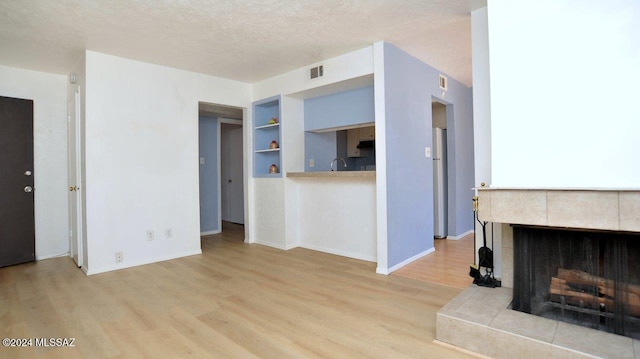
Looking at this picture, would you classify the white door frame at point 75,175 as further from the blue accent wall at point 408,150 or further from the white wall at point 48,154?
the blue accent wall at point 408,150

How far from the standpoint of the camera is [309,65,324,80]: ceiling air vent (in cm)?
412

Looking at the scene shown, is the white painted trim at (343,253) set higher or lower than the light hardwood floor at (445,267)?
higher

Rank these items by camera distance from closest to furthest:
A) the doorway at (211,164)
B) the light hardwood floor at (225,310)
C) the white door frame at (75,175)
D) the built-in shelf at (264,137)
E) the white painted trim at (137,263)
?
the light hardwood floor at (225,310) → the white painted trim at (137,263) → the white door frame at (75,175) → the built-in shelf at (264,137) → the doorway at (211,164)

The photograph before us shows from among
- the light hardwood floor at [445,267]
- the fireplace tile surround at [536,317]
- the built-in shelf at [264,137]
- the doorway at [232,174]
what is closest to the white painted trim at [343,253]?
the light hardwood floor at [445,267]

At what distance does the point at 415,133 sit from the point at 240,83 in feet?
9.08

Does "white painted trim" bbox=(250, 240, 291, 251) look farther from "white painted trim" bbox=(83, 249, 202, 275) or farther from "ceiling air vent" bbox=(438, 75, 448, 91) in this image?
"ceiling air vent" bbox=(438, 75, 448, 91)

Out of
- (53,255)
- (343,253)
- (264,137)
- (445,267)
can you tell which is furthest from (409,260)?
(53,255)

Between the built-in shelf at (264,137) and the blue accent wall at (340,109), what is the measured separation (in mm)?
560

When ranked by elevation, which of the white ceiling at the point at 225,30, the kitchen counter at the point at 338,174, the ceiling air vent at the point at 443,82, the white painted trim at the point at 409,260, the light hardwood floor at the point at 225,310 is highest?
the white ceiling at the point at 225,30

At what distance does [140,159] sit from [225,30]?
1937 millimetres

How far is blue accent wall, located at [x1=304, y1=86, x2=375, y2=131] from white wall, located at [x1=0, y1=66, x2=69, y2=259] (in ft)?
11.2

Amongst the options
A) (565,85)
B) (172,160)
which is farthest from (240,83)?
(565,85)

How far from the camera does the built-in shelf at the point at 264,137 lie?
511cm

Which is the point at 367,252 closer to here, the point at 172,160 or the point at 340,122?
the point at 340,122
